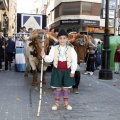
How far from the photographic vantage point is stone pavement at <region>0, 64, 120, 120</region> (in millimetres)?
7027

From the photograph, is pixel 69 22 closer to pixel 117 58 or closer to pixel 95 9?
pixel 95 9

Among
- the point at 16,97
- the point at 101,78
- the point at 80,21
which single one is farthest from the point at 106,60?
the point at 80,21

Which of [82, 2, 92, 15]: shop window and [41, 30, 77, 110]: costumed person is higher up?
[82, 2, 92, 15]: shop window

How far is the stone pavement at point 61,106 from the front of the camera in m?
7.03

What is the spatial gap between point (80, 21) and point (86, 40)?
127 ft

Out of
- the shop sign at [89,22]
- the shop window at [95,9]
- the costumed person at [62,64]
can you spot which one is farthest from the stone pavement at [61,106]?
the shop window at [95,9]

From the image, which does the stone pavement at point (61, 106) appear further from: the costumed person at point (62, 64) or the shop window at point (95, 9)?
the shop window at point (95, 9)

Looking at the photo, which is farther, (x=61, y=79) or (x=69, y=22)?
(x=69, y=22)

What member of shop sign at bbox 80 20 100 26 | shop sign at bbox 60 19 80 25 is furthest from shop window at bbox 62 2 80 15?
shop sign at bbox 80 20 100 26

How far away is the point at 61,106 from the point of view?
8016 millimetres

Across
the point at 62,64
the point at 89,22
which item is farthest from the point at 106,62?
the point at 89,22

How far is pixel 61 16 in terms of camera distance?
51.8 metres

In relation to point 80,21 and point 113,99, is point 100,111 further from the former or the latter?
point 80,21

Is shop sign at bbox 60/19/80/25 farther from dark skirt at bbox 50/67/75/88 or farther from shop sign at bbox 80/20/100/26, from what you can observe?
dark skirt at bbox 50/67/75/88
